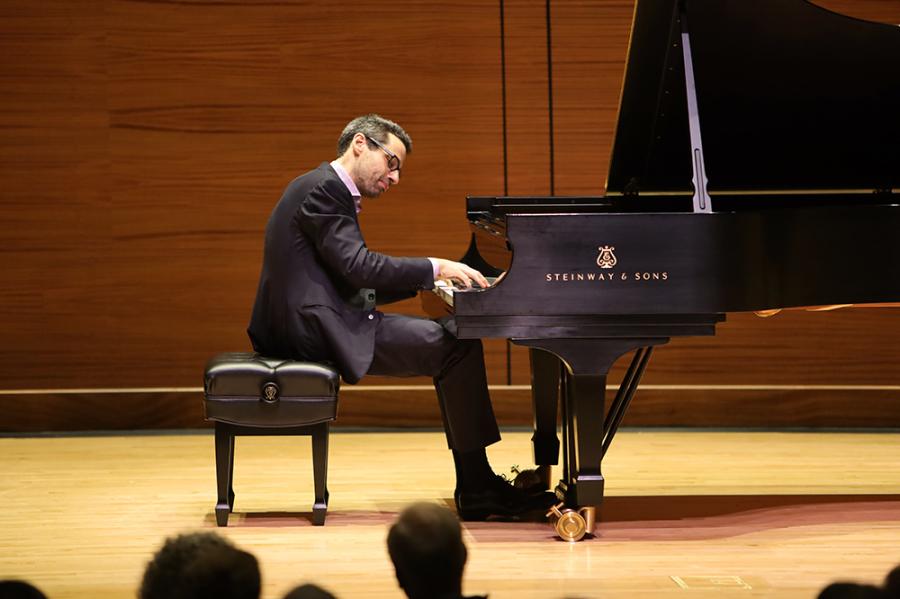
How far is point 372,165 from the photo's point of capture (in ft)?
12.8

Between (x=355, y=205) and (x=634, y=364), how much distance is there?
40.6 inches

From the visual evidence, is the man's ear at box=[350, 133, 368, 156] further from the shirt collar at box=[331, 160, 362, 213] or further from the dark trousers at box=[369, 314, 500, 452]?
the dark trousers at box=[369, 314, 500, 452]

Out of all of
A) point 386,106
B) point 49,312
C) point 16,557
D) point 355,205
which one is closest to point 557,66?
point 386,106

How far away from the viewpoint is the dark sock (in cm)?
376

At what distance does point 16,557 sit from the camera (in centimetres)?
336

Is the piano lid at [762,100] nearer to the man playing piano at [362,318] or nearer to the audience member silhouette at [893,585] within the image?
the man playing piano at [362,318]

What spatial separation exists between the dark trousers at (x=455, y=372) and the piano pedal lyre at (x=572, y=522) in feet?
1.16

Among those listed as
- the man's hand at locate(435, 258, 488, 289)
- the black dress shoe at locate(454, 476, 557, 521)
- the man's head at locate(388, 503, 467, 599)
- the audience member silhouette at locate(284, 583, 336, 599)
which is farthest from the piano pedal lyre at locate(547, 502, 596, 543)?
the audience member silhouette at locate(284, 583, 336, 599)

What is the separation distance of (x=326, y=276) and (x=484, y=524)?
3.01ft

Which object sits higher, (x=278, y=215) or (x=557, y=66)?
(x=557, y=66)

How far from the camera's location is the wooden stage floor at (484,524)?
3.12 metres

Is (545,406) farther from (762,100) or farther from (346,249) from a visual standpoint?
(762,100)

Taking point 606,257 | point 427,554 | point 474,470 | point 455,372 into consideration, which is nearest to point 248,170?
point 455,372

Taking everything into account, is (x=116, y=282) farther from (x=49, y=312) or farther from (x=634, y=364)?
(x=634, y=364)
